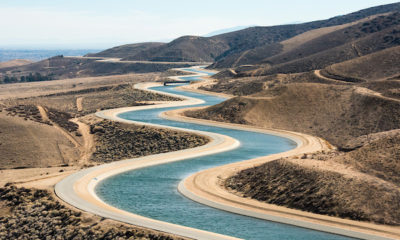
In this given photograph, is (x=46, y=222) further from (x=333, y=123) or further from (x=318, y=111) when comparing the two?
(x=318, y=111)

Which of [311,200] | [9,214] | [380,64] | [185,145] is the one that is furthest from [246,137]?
[380,64]

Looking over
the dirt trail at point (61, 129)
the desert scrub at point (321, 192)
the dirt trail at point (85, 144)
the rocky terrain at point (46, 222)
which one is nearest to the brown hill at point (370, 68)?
the dirt trail at point (85, 144)

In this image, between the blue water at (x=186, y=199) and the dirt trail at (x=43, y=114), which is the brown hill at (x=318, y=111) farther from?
the dirt trail at (x=43, y=114)

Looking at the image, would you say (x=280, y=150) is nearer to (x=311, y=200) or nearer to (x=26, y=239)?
(x=311, y=200)

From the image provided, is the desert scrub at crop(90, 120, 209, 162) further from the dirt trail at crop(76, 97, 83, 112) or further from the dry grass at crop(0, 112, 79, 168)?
the dirt trail at crop(76, 97, 83, 112)

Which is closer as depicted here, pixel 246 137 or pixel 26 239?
pixel 26 239

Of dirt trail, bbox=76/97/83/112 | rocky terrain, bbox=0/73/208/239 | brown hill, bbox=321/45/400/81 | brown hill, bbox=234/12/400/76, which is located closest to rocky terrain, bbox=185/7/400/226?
brown hill, bbox=321/45/400/81

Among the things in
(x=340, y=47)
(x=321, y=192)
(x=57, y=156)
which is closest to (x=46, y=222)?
(x=321, y=192)
